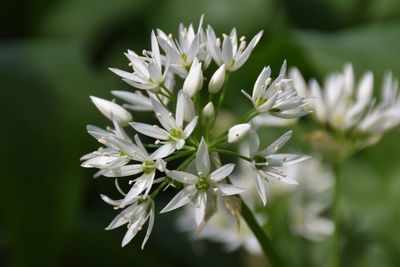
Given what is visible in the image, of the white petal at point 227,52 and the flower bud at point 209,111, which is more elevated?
the white petal at point 227,52

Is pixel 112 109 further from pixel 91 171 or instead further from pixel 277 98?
pixel 91 171

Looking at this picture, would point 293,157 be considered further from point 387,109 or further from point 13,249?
point 13,249

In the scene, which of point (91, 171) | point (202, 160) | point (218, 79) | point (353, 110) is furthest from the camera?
point (91, 171)

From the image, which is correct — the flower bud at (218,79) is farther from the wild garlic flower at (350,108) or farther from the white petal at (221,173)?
the wild garlic flower at (350,108)

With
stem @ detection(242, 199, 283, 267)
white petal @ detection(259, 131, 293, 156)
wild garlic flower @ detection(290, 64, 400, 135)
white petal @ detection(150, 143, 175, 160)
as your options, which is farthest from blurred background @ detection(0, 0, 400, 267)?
white petal @ detection(150, 143, 175, 160)

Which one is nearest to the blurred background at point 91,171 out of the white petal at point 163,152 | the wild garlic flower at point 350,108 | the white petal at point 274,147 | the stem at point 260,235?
the wild garlic flower at point 350,108

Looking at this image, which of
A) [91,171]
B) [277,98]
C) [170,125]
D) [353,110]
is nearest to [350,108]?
[353,110]

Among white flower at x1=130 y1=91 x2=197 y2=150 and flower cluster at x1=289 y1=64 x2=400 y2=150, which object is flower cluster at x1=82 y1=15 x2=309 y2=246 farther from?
flower cluster at x1=289 y1=64 x2=400 y2=150
